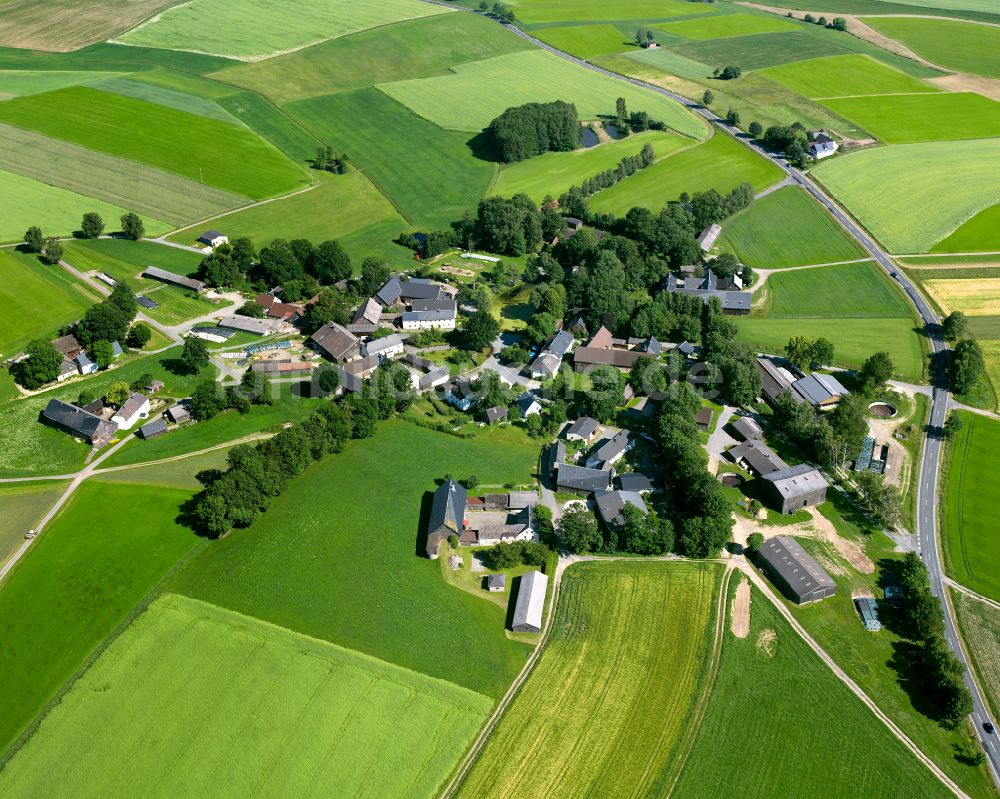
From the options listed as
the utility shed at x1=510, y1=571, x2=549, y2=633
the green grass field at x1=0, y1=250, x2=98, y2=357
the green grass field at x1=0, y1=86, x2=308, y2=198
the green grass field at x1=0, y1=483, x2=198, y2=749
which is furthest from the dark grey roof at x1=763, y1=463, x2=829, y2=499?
the green grass field at x1=0, y1=86, x2=308, y2=198

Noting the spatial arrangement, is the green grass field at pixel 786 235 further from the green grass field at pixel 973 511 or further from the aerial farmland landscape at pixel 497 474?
the green grass field at pixel 973 511

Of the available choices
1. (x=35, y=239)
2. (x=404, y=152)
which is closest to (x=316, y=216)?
(x=404, y=152)

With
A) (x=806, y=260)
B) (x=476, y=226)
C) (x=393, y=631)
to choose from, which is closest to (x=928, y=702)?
(x=393, y=631)

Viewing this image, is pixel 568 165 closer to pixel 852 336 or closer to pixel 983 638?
pixel 852 336

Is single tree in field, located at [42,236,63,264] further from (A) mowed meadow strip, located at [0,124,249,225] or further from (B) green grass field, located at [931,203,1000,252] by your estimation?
(B) green grass field, located at [931,203,1000,252]

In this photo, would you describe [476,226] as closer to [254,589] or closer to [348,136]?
[348,136]
